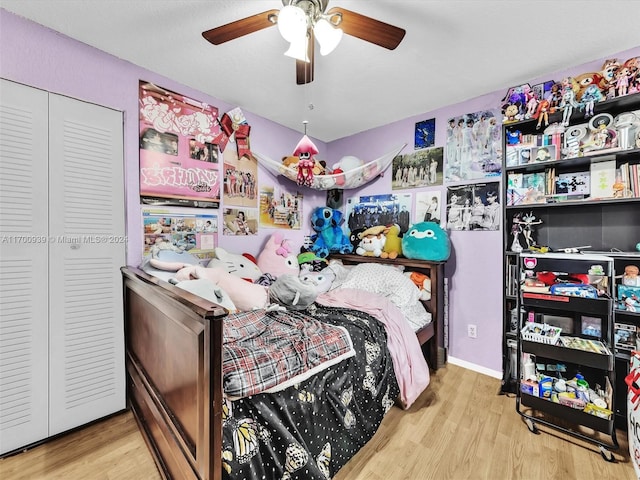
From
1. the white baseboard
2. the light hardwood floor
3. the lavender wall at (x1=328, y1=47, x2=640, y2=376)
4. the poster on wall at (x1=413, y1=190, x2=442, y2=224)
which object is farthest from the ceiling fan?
the white baseboard

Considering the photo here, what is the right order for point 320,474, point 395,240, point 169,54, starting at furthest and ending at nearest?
1. point 395,240
2. point 169,54
3. point 320,474

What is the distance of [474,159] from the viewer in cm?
239

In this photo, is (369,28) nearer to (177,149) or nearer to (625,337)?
(177,149)

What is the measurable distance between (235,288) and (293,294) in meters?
0.37

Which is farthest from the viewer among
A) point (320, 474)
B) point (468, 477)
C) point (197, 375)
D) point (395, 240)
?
point (395, 240)

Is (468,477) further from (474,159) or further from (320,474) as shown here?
(474,159)

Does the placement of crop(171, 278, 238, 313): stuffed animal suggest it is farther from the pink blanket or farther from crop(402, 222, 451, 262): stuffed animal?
crop(402, 222, 451, 262): stuffed animal

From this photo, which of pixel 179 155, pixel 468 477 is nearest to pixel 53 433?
pixel 179 155

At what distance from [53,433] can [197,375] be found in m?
1.50

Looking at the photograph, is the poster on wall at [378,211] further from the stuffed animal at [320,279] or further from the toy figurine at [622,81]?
the toy figurine at [622,81]

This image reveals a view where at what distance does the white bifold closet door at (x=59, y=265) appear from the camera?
5.00 feet

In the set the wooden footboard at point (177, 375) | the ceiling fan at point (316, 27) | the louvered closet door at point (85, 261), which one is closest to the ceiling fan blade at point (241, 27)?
the ceiling fan at point (316, 27)

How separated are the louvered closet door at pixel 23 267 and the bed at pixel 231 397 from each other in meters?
0.42

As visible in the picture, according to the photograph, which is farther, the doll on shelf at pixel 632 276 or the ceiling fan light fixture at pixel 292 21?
the doll on shelf at pixel 632 276
